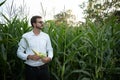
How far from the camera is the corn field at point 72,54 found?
14.7 ft

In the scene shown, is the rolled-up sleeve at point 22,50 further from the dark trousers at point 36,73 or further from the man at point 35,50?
the dark trousers at point 36,73

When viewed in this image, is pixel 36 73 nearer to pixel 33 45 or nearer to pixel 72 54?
pixel 33 45

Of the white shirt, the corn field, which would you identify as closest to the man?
the white shirt

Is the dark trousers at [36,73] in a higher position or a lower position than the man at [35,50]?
lower

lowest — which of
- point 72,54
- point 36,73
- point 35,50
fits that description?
point 36,73

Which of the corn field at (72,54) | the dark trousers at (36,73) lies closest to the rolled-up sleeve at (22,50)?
the dark trousers at (36,73)

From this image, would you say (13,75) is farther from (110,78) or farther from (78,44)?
(110,78)

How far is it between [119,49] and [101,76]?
735 mm

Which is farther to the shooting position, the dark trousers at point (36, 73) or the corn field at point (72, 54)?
the corn field at point (72, 54)

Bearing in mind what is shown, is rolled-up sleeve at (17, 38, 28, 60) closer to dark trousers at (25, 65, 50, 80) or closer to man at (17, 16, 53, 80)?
man at (17, 16, 53, 80)

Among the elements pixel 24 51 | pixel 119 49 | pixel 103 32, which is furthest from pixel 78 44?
pixel 24 51

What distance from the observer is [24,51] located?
4188mm

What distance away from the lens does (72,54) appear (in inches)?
175

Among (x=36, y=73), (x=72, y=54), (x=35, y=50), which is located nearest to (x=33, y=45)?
(x=35, y=50)
